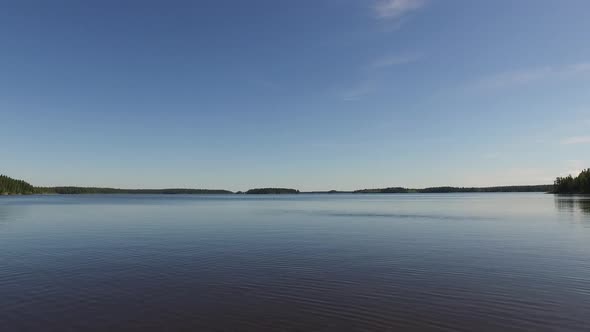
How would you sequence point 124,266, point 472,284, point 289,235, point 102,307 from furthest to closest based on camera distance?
point 289,235 → point 124,266 → point 472,284 → point 102,307

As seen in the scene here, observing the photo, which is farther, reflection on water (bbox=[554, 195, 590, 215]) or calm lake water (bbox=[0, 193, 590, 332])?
reflection on water (bbox=[554, 195, 590, 215])

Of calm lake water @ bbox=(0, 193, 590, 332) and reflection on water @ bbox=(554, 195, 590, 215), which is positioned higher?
reflection on water @ bbox=(554, 195, 590, 215)

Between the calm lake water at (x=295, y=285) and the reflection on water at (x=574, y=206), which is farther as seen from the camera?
the reflection on water at (x=574, y=206)

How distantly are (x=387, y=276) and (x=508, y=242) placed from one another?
20.2 metres

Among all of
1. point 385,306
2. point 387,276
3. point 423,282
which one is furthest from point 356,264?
point 385,306

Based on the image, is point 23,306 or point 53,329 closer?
point 53,329

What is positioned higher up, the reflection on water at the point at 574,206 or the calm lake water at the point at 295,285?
the reflection on water at the point at 574,206

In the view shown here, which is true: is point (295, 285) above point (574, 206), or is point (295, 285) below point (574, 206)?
below

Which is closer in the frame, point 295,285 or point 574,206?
point 295,285

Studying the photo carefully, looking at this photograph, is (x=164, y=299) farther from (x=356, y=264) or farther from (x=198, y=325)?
(x=356, y=264)

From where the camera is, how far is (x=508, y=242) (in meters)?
34.1

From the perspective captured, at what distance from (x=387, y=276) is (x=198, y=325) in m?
11.7

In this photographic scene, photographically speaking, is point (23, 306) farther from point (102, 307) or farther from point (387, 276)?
point (387, 276)

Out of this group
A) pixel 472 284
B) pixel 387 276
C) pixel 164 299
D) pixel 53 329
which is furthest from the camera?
pixel 387 276
